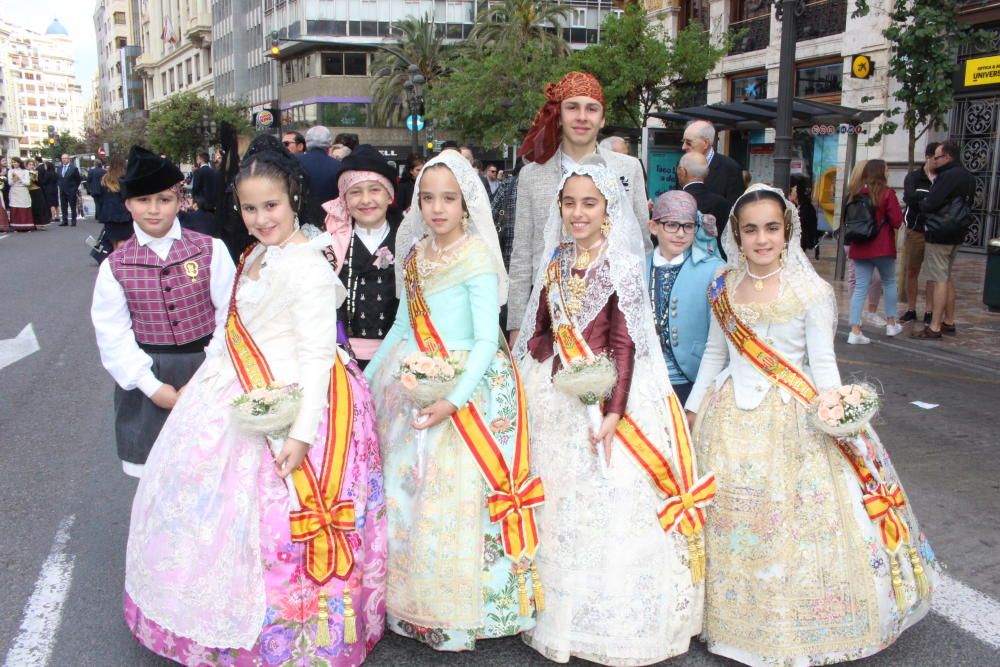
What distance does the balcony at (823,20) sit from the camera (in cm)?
1913

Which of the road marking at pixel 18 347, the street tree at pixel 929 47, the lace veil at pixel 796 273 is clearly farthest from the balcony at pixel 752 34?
the lace veil at pixel 796 273

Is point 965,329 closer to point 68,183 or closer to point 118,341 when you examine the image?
point 118,341

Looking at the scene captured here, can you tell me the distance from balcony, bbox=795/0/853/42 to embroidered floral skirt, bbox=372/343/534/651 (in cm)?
1868

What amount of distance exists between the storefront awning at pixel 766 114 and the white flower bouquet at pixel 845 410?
9.36 meters

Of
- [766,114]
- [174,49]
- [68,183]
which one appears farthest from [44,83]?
[766,114]

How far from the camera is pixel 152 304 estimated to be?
3391 mm

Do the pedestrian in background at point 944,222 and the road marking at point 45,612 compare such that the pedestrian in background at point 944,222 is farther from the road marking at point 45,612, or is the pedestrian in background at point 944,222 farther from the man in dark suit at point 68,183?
the man in dark suit at point 68,183

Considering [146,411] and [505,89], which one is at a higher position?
[505,89]

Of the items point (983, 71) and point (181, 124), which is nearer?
point (983, 71)

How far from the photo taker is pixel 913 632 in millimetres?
3318

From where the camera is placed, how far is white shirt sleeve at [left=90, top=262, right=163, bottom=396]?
332cm

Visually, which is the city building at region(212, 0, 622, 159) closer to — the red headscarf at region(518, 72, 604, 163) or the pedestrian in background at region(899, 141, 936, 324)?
the pedestrian in background at region(899, 141, 936, 324)

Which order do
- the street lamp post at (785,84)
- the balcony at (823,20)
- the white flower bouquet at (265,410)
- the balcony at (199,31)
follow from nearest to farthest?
the white flower bouquet at (265,410), the street lamp post at (785,84), the balcony at (823,20), the balcony at (199,31)

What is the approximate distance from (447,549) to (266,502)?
0.66 m
